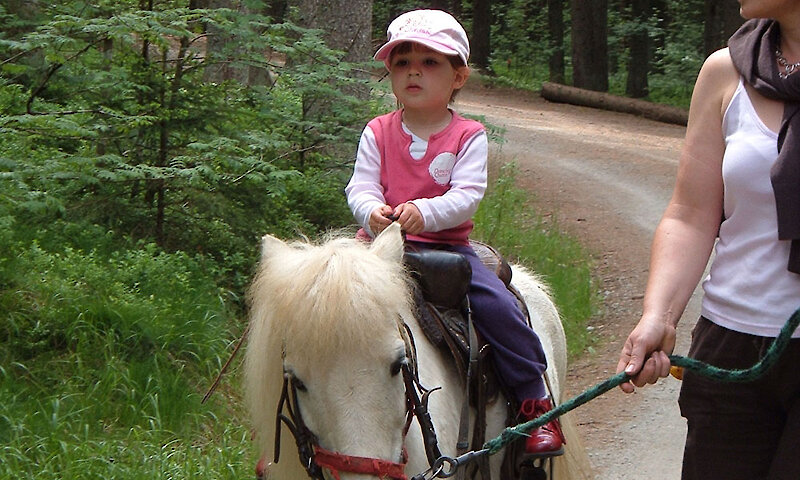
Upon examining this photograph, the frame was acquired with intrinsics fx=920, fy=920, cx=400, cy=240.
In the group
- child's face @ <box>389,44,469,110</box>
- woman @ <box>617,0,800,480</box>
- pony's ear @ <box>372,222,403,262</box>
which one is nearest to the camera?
woman @ <box>617,0,800,480</box>

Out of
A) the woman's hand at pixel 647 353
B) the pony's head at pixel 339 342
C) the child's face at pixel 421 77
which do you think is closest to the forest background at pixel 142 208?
the child's face at pixel 421 77

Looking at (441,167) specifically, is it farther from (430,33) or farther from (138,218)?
(138,218)

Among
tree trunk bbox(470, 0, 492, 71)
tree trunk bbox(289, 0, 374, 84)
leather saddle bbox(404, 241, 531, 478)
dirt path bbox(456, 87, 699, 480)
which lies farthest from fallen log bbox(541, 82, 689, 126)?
leather saddle bbox(404, 241, 531, 478)

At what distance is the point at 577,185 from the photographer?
547 inches

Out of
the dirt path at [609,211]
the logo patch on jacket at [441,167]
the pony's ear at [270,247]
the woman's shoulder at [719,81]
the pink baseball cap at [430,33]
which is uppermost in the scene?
the woman's shoulder at [719,81]

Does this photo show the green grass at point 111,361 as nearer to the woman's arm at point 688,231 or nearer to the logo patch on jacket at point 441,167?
the logo patch on jacket at point 441,167

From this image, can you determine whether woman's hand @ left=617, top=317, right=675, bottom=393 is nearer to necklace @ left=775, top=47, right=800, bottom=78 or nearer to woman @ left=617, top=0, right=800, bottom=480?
woman @ left=617, top=0, right=800, bottom=480

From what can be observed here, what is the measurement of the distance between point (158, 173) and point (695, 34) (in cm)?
2325

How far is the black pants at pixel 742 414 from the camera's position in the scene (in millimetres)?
2367

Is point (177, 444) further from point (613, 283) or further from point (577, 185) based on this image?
point (577, 185)

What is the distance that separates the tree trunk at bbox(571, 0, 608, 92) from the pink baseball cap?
68.2ft

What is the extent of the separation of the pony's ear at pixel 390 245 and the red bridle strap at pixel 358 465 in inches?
25.3

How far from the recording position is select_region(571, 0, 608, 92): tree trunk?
23.8 metres

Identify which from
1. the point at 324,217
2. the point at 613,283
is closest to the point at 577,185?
the point at 613,283
